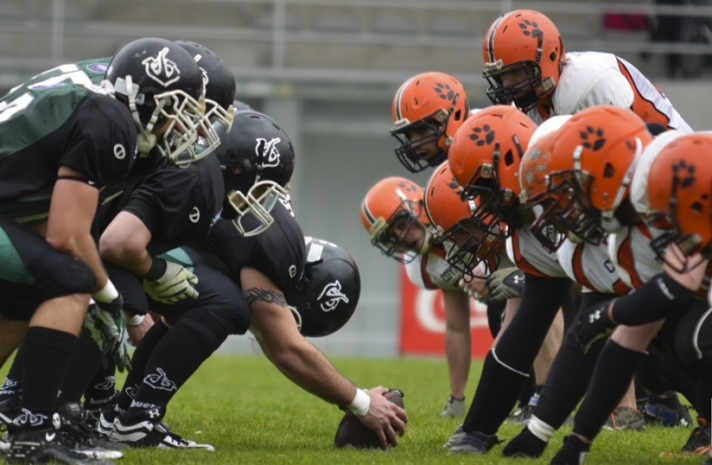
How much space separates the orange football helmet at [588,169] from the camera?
4023 mm

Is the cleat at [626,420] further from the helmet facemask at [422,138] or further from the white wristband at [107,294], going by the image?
the white wristband at [107,294]

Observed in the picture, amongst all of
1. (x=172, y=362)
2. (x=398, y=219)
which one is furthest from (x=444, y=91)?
(x=172, y=362)

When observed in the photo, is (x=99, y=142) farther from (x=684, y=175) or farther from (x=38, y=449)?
(x=684, y=175)

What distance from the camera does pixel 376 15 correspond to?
59.7ft

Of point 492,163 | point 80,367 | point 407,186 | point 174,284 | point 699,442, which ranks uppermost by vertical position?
point 492,163

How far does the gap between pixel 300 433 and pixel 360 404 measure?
83cm

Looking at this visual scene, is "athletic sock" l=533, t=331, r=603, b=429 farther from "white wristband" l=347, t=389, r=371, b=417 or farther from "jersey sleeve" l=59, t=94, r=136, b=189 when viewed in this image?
"jersey sleeve" l=59, t=94, r=136, b=189

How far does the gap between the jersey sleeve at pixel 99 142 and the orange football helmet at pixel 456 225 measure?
4.97 feet

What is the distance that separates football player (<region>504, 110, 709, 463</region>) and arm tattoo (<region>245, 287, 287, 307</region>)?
1.27 meters

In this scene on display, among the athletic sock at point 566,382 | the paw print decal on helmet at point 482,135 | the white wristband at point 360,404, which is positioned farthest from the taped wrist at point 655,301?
the white wristband at point 360,404

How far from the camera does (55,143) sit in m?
4.12

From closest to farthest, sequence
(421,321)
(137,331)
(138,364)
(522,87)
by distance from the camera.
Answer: (138,364) → (522,87) → (137,331) → (421,321)

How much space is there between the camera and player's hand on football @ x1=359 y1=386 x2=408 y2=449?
4.95m

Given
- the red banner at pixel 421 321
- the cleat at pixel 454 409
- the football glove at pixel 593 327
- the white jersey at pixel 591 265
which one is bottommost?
the red banner at pixel 421 321
